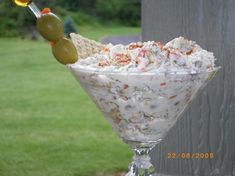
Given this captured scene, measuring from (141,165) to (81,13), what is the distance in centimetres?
1697

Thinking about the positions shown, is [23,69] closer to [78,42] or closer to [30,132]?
[30,132]

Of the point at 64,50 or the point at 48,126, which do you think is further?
the point at 48,126

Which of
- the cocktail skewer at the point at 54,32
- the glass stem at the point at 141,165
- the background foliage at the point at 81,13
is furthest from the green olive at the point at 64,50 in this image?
the background foliage at the point at 81,13

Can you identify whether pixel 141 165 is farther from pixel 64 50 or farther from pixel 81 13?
pixel 81 13

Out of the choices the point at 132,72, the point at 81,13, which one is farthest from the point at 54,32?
the point at 81,13

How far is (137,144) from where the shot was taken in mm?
1439

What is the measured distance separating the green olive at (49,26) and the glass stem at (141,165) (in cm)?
40

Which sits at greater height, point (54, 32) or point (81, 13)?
point (81, 13)

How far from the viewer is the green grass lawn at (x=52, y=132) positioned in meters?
3.73

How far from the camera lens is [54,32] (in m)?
1.31
